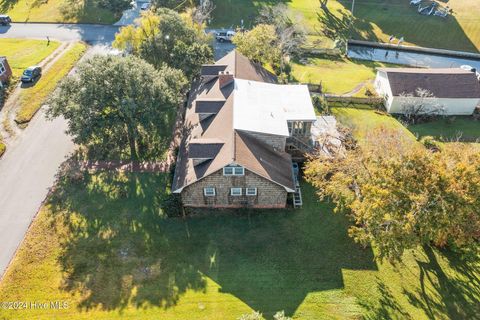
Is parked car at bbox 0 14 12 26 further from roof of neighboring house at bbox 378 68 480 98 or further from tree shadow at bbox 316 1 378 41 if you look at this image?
roof of neighboring house at bbox 378 68 480 98

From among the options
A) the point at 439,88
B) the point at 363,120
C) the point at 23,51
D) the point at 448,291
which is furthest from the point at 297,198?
the point at 23,51

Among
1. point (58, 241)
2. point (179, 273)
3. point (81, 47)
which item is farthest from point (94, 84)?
point (81, 47)

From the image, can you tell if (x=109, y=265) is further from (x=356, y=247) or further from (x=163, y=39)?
(x=163, y=39)

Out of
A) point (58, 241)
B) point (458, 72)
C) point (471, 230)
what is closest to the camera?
point (471, 230)

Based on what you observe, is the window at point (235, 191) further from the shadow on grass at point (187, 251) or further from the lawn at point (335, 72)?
the lawn at point (335, 72)

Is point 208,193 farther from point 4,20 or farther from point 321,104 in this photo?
point 4,20
